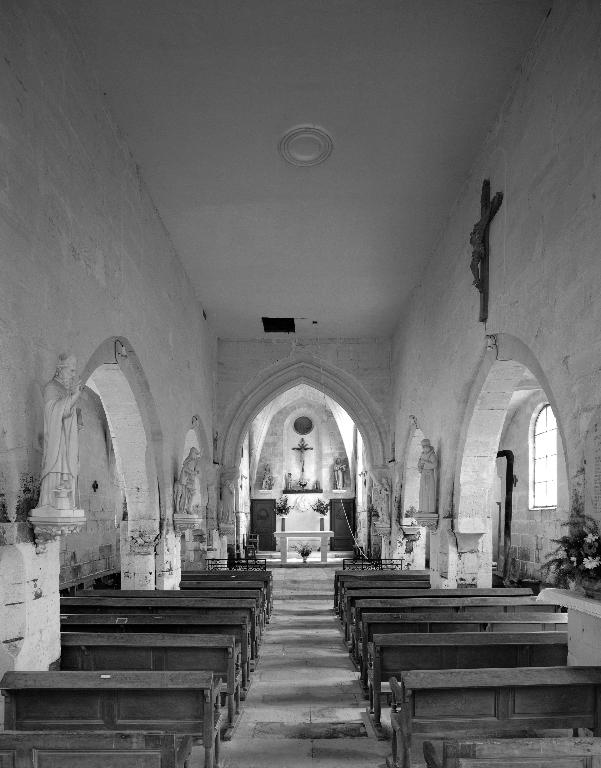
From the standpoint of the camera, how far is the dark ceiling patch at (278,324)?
1493cm

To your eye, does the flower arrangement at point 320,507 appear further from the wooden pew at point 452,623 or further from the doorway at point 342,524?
the wooden pew at point 452,623

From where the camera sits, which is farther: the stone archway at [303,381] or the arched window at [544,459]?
the stone archway at [303,381]

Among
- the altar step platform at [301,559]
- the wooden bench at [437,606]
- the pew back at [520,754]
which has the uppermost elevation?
the pew back at [520,754]

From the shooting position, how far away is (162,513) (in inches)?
389

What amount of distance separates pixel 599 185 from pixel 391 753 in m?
4.08

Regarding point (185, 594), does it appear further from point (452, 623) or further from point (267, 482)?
point (267, 482)

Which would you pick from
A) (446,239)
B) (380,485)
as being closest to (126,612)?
(446,239)

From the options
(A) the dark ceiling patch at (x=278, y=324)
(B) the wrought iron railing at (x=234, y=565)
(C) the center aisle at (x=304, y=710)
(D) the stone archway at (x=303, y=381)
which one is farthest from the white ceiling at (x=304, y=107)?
(B) the wrought iron railing at (x=234, y=565)

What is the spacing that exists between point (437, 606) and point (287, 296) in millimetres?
7342

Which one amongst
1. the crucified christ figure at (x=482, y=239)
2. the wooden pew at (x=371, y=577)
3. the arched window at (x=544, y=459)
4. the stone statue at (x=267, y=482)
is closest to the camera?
the crucified christ figure at (x=482, y=239)

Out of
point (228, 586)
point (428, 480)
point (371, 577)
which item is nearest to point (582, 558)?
point (428, 480)

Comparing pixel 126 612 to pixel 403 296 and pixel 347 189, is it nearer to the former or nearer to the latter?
pixel 347 189

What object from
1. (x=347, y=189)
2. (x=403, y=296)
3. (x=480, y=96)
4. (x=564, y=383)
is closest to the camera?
(x=564, y=383)

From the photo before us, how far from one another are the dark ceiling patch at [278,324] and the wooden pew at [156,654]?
9.94 meters
